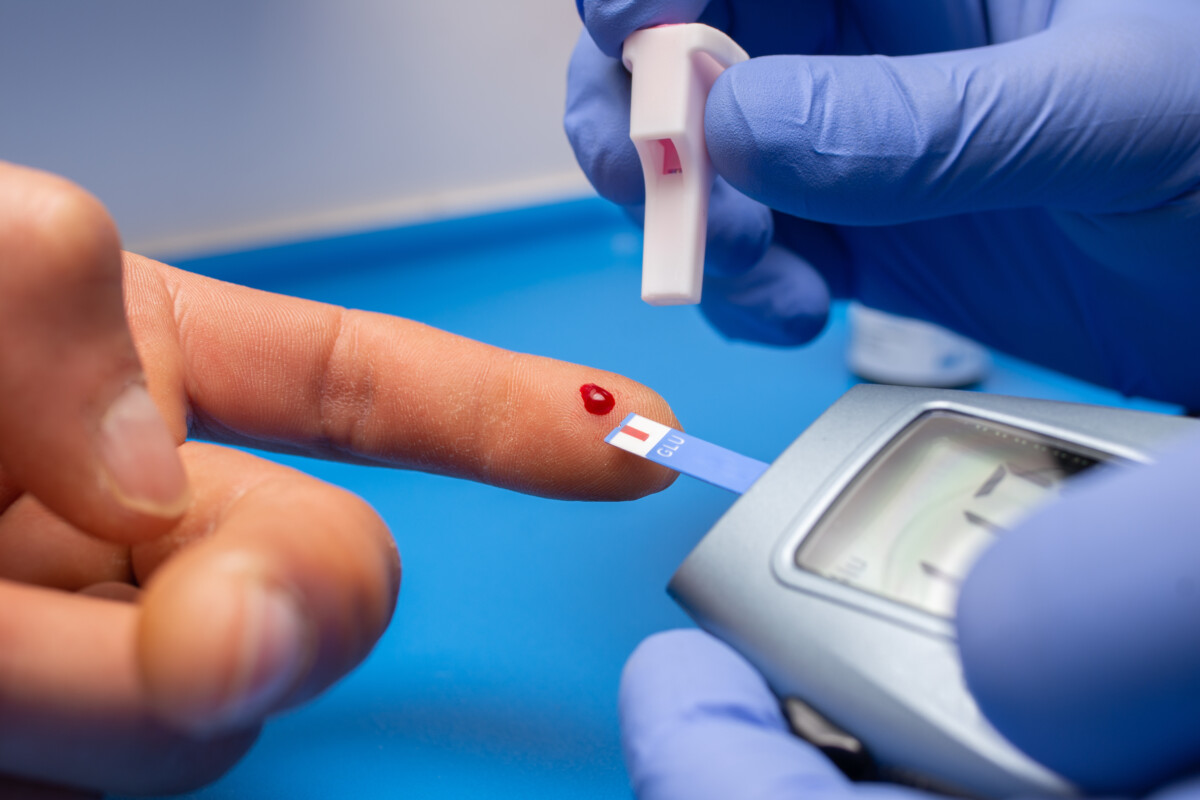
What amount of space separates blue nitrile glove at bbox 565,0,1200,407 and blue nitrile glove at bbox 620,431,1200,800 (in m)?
0.37

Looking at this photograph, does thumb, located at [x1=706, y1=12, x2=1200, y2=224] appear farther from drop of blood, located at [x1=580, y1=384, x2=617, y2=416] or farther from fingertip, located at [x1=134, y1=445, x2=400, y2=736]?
fingertip, located at [x1=134, y1=445, x2=400, y2=736]

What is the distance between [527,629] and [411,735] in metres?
0.14

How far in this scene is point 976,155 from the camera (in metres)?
0.63

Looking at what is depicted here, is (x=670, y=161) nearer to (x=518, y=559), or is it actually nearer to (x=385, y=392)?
(x=385, y=392)

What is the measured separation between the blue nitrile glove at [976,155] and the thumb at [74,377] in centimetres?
42

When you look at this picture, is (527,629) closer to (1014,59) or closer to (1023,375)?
(1014,59)

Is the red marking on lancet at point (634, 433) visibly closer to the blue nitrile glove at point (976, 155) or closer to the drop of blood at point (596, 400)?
the drop of blood at point (596, 400)

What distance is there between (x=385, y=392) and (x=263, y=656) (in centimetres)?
35

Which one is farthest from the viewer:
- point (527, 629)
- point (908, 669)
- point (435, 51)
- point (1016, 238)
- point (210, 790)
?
point (435, 51)

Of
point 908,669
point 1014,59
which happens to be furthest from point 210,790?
point 1014,59

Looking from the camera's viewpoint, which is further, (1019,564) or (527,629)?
(527,629)

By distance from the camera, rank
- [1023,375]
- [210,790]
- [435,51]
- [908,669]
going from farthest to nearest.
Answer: [435,51]
[1023,375]
[210,790]
[908,669]

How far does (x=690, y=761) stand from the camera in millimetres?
414

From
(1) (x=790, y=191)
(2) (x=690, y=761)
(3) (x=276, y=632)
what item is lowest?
(2) (x=690, y=761)
